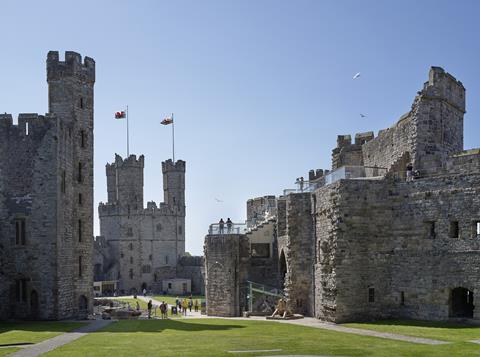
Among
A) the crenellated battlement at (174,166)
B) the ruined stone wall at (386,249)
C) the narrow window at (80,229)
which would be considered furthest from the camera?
the crenellated battlement at (174,166)

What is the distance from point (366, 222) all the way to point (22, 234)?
18.9 meters

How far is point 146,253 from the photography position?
8606cm

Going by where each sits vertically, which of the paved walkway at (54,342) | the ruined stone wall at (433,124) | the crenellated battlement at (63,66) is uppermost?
the crenellated battlement at (63,66)

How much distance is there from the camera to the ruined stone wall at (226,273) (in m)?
40.8

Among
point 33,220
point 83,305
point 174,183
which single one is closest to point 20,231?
point 33,220

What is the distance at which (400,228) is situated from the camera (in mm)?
29766

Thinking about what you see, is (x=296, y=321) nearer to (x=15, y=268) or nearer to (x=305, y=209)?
(x=305, y=209)

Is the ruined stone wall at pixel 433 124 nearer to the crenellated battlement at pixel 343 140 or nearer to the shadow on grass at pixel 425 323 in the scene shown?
the shadow on grass at pixel 425 323

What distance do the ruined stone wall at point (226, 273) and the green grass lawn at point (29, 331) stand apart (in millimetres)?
9720

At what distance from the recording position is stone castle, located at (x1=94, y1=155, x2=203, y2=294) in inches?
3322

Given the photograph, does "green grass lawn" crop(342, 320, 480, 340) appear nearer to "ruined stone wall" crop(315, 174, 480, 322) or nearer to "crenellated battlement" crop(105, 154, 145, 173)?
"ruined stone wall" crop(315, 174, 480, 322)

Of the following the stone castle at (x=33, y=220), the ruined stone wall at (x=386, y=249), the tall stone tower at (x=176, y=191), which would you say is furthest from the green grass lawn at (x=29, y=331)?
the tall stone tower at (x=176, y=191)

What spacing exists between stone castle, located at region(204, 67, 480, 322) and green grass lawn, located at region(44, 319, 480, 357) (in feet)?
14.0

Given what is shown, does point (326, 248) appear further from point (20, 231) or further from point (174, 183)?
point (174, 183)
